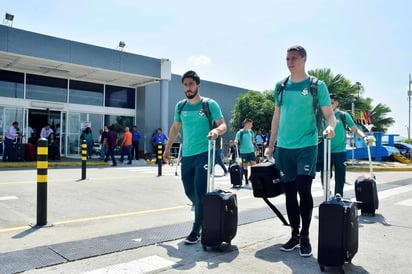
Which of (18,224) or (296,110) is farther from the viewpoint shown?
(18,224)

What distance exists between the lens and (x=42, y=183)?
16.6 ft

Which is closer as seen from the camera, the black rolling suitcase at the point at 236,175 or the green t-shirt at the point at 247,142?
the black rolling suitcase at the point at 236,175

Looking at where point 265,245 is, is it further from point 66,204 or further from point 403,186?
point 403,186

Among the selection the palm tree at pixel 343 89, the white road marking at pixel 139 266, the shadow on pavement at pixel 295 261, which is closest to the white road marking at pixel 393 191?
the shadow on pavement at pixel 295 261

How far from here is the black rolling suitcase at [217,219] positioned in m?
3.70

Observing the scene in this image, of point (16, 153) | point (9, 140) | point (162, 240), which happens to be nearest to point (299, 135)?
point (162, 240)

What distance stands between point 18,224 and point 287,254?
357 cm

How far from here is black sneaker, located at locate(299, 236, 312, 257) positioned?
363 centimetres

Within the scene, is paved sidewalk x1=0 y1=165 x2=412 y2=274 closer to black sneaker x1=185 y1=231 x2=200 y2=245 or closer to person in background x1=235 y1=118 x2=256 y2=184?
black sneaker x1=185 y1=231 x2=200 y2=245

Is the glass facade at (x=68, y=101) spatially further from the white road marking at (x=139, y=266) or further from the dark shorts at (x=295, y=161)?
the dark shorts at (x=295, y=161)

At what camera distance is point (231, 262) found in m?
3.44

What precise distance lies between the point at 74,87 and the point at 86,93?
28.5 inches

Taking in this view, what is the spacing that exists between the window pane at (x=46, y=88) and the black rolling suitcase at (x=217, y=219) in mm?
16918

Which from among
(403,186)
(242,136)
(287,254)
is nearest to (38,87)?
(242,136)
